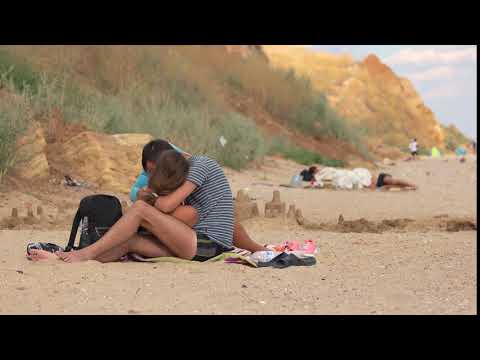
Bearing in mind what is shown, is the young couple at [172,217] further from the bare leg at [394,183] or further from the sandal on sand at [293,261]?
the bare leg at [394,183]

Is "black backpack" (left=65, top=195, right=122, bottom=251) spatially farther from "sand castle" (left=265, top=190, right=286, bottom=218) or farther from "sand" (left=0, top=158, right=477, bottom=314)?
"sand castle" (left=265, top=190, right=286, bottom=218)

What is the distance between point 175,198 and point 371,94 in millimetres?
50169

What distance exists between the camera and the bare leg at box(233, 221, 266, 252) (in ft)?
20.7

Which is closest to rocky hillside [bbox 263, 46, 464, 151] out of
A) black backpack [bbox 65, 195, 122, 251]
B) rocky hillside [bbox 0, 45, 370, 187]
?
rocky hillside [bbox 0, 45, 370, 187]

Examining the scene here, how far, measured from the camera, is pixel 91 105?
1323 centimetres

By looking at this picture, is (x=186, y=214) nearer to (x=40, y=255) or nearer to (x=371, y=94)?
(x=40, y=255)

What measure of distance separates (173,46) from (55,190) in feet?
39.4

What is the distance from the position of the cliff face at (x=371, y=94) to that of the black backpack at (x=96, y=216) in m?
42.9

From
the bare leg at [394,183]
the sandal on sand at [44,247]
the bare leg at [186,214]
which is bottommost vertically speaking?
the sandal on sand at [44,247]

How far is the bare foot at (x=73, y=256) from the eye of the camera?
569 cm

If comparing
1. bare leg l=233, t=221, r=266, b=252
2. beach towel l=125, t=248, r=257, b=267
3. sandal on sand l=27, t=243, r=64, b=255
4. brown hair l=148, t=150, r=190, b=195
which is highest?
brown hair l=148, t=150, r=190, b=195

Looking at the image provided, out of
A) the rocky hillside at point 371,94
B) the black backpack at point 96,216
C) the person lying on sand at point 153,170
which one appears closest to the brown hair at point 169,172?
the person lying on sand at point 153,170

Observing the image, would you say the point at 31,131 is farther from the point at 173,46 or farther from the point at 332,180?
the point at 173,46
